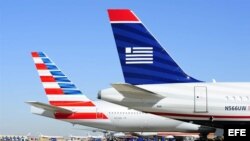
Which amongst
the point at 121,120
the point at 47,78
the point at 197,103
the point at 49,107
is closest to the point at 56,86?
the point at 47,78

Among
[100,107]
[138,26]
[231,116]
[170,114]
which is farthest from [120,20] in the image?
[100,107]

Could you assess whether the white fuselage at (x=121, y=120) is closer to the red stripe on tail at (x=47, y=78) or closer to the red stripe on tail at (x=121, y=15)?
the red stripe on tail at (x=47, y=78)

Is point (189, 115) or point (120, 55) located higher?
point (120, 55)

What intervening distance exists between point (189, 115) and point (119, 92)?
2574 mm

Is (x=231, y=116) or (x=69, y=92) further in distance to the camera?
(x=69, y=92)

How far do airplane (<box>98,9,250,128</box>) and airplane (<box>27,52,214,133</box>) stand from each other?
1741 centimetres

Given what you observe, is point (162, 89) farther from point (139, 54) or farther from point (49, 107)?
point (49, 107)

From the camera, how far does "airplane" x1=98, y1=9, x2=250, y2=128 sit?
1530 cm

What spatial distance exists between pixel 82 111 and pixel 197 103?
19156 mm

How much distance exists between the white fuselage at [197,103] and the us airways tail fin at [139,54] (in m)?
0.62

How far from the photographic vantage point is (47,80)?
3422cm

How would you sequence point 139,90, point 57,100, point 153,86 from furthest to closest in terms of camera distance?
point 57,100
point 153,86
point 139,90

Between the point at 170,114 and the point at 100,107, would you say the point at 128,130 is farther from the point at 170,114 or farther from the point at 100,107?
the point at 170,114

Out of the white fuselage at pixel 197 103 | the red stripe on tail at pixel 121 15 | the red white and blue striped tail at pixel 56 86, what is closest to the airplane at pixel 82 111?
the red white and blue striped tail at pixel 56 86
